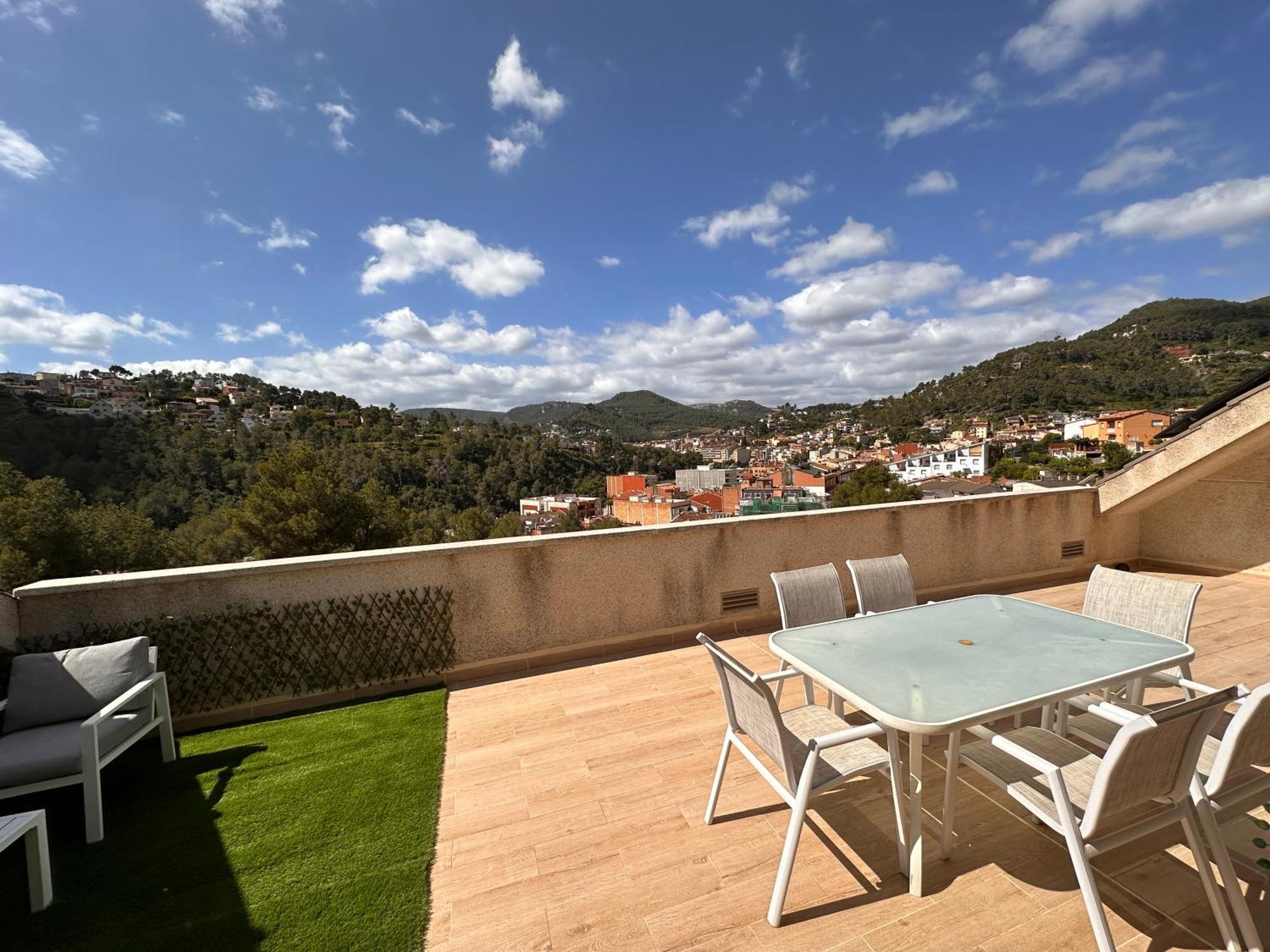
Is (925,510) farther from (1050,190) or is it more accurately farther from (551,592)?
(1050,190)

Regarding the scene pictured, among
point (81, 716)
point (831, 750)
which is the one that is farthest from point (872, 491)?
point (81, 716)

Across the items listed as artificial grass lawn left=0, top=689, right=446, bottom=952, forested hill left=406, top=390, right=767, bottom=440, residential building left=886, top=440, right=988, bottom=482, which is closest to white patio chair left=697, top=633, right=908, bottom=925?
artificial grass lawn left=0, top=689, right=446, bottom=952

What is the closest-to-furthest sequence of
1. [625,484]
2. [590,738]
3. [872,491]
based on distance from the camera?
[590,738] < [872,491] < [625,484]

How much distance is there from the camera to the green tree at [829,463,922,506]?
76.7 ft

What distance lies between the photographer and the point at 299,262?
65.2 feet

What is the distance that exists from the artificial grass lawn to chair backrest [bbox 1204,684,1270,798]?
2715 mm

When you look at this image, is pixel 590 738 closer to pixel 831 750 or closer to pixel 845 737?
pixel 831 750

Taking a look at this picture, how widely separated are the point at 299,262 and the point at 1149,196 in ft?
92.8

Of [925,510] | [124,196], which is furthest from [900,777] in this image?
[124,196]

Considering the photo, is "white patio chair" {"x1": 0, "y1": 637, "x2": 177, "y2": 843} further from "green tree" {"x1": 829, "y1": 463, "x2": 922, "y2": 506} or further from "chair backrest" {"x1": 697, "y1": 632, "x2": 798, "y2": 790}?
"green tree" {"x1": 829, "y1": 463, "x2": 922, "y2": 506}

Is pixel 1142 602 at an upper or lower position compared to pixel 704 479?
upper

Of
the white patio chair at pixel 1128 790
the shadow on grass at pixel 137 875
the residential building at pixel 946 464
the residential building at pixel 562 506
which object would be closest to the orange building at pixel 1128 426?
the residential building at pixel 946 464

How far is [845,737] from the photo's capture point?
183 cm

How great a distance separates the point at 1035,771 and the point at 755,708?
3.63 ft
